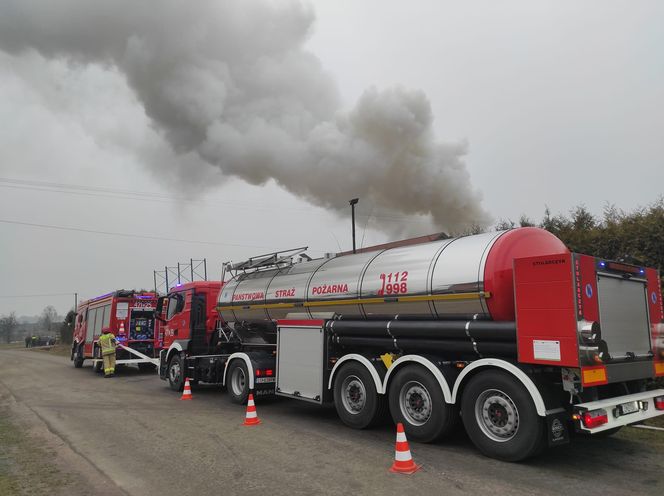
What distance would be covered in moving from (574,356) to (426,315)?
208cm

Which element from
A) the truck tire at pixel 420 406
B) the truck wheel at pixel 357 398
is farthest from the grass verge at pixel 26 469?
the truck tire at pixel 420 406

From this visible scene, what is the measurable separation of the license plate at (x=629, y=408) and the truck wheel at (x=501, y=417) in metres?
1.03

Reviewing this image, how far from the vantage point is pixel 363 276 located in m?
7.57

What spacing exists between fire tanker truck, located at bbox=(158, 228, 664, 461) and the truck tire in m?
0.02

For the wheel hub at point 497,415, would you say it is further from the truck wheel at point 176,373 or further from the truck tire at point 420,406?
the truck wheel at point 176,373

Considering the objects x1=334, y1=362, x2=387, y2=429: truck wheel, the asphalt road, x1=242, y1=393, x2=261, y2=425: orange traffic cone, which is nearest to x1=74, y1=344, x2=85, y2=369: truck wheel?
the asphalt road

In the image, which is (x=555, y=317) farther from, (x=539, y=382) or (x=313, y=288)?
(x=313, y=288)

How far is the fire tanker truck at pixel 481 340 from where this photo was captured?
16.7ft

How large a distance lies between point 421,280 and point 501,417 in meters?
1.99

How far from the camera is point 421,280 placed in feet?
21.7

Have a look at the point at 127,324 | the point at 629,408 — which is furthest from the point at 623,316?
the point at 127,324

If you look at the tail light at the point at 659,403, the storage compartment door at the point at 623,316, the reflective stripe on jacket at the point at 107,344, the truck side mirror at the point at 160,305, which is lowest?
the tail light at the point at 659,403

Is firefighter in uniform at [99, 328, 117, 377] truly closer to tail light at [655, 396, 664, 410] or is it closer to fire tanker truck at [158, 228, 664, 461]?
fire tanker truck at [158, 228, 664, 461]

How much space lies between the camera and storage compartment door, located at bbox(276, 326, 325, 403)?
7.87 m
